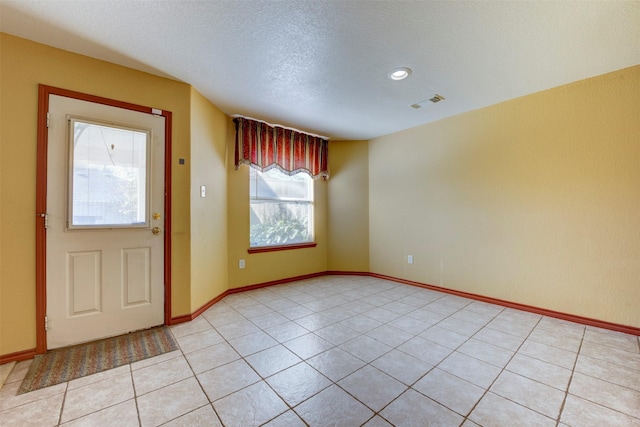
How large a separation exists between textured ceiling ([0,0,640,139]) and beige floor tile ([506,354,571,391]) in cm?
244

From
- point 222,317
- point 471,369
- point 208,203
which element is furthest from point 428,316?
point 208,203

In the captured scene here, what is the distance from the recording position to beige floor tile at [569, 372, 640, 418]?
4.96 feet

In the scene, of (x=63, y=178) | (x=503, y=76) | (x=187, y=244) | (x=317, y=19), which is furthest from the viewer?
(x=187, y=244)

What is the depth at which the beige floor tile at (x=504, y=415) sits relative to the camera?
4.58 feet

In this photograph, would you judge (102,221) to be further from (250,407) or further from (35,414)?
(250,407)

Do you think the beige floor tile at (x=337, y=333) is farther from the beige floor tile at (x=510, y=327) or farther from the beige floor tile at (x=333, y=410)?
the beige floor tile at (x=510, y=327)

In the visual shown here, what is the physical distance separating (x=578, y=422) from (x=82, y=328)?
3.50m

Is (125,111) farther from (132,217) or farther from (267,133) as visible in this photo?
(267,133)

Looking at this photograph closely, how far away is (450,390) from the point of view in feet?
5.43

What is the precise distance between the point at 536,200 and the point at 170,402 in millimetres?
3790

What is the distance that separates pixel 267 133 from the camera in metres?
3.87

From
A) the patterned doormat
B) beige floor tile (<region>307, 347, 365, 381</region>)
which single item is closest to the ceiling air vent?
beige floor tile (<region>307, 347, 365, 381</region>)

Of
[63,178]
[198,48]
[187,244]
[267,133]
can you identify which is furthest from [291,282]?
[198,48]

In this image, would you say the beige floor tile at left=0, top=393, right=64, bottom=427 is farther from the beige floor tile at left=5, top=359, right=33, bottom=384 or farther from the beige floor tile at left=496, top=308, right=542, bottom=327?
the beige floor tile at left=496, top=308, right=542, bottom=327
